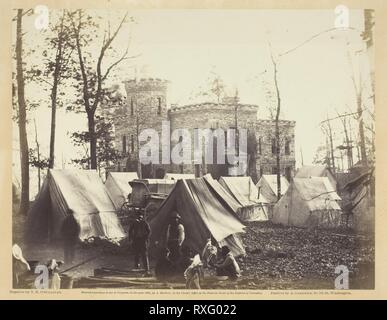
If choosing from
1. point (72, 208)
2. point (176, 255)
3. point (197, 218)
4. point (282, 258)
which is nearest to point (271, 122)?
point (197, 218)

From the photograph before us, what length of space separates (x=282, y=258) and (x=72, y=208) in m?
2.25

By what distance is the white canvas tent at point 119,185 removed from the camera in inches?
238

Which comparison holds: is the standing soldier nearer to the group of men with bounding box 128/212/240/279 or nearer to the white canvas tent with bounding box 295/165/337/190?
the group of men with bounding box 128/212/240/279

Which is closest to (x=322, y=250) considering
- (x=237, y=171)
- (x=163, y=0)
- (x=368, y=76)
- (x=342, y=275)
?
(x=342, y=275)

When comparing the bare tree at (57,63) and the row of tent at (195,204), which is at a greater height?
the bare tree at (57,63)

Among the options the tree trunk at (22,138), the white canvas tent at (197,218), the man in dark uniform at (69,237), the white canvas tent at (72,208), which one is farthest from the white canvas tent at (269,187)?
the tree trunk at (22,138)

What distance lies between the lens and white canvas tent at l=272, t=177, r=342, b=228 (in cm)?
612

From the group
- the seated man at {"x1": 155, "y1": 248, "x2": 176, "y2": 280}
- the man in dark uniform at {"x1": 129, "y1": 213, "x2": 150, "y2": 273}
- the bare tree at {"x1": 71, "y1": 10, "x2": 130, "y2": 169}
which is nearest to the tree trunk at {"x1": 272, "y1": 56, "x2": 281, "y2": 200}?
the seated man at {"x1": 155, "y1": 248, "x2": 176, "y2": 280}

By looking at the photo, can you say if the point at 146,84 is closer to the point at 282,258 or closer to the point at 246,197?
the point at 246,197

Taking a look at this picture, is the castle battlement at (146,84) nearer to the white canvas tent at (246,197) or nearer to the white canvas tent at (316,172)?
the white canvas tent at (246,197)

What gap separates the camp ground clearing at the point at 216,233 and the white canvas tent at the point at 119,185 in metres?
0.01

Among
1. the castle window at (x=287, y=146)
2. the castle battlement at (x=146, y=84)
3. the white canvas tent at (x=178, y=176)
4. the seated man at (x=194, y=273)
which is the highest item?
the castle battlement at (x=146, y=84)

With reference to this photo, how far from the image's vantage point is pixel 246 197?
6129 mm

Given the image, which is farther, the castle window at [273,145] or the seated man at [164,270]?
the castle window at [273,145]
